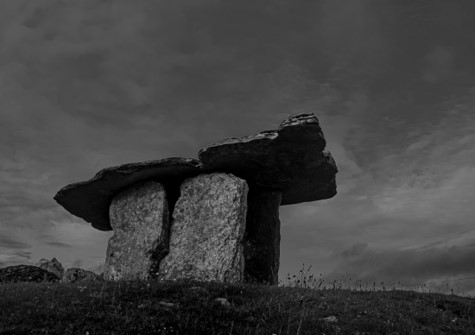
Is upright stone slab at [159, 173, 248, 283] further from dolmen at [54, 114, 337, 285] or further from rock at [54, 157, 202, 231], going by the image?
rock at [54, 157, 202, 231]

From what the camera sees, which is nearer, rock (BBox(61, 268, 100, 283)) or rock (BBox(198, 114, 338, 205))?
rock (BBox(198, 114, 338, 205))

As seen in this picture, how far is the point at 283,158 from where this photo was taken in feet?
74.5

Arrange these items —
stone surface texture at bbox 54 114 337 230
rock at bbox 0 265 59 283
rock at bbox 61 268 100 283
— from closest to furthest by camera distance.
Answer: stone surface texture at bbox 54 114 337 230 < rock at bbox 0 265 59 283 < rock at bbox 61 268 100 283

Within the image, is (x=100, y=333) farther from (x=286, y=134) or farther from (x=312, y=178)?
(x=312, y=178)

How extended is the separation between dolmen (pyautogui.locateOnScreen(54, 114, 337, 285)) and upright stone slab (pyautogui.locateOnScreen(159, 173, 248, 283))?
1.6 inches

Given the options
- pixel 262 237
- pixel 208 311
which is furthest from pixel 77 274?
pixel 208 311

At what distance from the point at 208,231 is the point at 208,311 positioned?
7.52 meters

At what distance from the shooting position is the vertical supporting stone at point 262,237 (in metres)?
24.5

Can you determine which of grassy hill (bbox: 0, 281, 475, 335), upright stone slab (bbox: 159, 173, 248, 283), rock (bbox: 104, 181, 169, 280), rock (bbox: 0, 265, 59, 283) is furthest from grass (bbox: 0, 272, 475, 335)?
rock (bbox: 0, 265, 59, 283)

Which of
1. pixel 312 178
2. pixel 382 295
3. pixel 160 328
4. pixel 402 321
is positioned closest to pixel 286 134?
pixel 312 178

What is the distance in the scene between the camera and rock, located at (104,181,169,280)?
22.2m

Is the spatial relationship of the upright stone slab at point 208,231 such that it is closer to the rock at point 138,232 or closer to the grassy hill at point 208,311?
the rock at point 138,232

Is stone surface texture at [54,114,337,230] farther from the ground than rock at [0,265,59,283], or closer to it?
farther from the ground

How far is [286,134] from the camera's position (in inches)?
832
